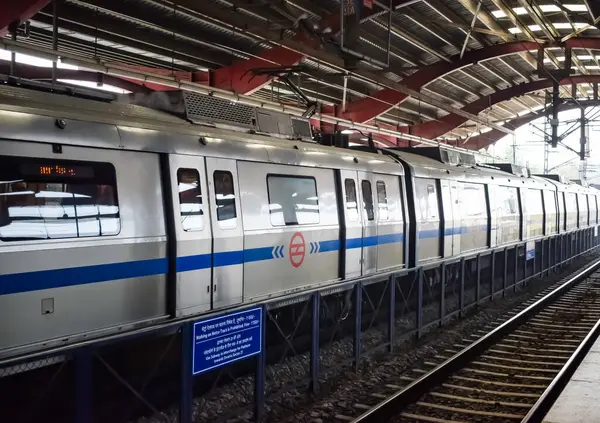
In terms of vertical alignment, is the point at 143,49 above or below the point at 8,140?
above

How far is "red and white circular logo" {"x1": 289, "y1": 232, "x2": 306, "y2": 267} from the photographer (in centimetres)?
810

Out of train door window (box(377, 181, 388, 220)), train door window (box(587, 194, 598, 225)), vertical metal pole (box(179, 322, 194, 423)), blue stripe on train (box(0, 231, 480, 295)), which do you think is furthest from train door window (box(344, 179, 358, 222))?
train door window (box(587, 194, 598, 225))

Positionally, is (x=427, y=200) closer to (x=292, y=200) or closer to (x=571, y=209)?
(x=292, y=200)

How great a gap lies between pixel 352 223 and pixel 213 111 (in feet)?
10.3

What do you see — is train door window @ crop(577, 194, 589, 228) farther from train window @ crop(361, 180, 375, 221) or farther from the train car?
the train car

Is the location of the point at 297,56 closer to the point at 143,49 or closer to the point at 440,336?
the point at 143,49

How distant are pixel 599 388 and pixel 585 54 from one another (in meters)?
20.8

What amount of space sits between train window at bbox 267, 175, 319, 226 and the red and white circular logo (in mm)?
205

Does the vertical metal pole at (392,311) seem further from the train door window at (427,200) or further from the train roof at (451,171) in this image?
the train roof at (451,171)

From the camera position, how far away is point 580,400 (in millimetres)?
6340

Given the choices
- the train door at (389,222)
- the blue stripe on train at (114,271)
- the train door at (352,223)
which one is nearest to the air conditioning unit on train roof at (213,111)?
the train door at (352,223)

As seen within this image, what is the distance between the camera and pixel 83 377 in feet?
13.4

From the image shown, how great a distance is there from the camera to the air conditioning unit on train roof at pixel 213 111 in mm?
7129

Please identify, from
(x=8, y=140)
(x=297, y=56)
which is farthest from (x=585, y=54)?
(x=8, y=140)
